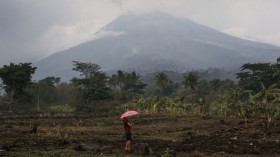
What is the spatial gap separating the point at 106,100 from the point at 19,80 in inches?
973

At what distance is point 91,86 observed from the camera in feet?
305

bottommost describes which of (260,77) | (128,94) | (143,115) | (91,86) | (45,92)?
(143,115)

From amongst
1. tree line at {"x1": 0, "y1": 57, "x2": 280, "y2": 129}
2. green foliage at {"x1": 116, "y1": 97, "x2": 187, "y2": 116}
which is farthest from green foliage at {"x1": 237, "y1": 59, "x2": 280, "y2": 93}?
green foliage at {"x1": 116, "y1": 97, "x2": 187, "y2": 116}

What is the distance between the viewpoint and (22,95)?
272 ft

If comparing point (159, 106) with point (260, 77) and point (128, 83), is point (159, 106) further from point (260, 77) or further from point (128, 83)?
point (128, 83)

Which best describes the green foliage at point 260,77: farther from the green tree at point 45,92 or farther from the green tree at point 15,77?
the green tree at point 45,92

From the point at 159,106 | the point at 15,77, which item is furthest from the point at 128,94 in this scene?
the point at 15,77

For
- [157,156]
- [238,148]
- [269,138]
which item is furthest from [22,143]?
[269,138]

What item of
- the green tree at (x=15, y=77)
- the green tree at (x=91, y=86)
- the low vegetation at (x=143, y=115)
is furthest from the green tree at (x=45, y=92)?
the green tree at (x=15, y=77)

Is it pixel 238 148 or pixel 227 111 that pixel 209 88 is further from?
pixel 238 148

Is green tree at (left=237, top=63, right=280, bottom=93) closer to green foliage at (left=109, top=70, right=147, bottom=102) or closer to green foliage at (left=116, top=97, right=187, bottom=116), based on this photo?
green foliage at (left=116, top=97, right=187, bottom=116)

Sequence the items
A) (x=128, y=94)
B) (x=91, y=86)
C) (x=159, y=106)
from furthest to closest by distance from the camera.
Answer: (x=128, y=94)
(x=91, y=86)
(x=159, y=106)

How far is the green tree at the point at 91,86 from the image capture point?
280ft

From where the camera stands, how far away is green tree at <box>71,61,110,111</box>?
8538cm
